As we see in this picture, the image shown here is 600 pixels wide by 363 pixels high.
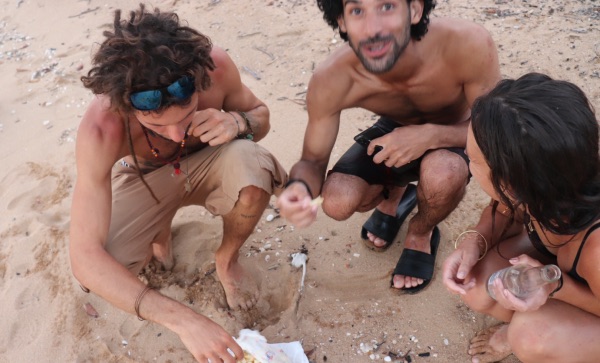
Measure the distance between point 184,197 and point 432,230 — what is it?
1321 millimetres

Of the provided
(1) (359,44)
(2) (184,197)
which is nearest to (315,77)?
(1) (359,44)

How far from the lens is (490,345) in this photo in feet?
7.34

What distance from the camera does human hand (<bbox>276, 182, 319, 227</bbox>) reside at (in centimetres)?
224

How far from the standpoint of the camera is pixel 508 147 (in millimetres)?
1637

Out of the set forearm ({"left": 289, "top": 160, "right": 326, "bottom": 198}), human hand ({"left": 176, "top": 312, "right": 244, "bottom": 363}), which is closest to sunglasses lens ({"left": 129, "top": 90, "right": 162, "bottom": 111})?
forearm ({"left": 289, "top": 160, "right": 326, "bottom": 198})

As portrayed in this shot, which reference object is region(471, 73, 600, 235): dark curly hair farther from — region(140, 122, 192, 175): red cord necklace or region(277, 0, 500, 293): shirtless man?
region(140, 122, 192, 175): red cord necklace

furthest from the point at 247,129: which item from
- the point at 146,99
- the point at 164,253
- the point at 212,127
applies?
the point at 164,253

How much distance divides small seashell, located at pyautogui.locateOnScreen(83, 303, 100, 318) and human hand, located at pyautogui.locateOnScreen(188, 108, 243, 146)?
1.14 m

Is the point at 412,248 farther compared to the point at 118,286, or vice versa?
the point at 412,248

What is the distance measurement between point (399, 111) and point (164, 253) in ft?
4.93

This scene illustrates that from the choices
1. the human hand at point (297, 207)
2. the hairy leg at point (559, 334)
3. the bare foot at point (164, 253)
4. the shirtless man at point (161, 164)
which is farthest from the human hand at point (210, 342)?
the hairy leg at point (559, 334)

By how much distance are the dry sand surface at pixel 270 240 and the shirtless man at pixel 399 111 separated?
236mm

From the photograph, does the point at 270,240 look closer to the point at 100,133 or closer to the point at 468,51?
the point at 100,133

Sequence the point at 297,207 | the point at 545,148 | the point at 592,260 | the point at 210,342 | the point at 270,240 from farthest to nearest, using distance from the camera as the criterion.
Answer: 1. the point at 270,240
2. the point at 297,207
3. the point at 210,342
4. the point at 592,260
5. the point at 545,148
